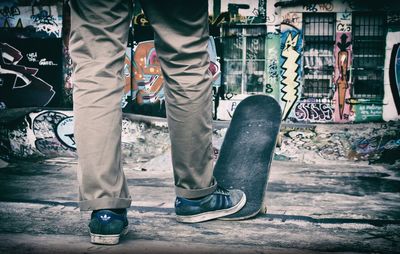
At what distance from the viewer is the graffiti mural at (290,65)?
306 inches

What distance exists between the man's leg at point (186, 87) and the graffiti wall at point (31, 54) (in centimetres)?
681

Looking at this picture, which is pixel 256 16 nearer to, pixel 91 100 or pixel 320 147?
pixel 320 147

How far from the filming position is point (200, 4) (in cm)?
170

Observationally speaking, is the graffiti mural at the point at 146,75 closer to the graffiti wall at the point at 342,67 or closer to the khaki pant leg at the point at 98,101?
the graffiti wall at the point at 342,67

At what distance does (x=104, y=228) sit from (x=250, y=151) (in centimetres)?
108

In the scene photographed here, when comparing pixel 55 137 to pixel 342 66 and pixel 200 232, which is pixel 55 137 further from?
pixel 200 232

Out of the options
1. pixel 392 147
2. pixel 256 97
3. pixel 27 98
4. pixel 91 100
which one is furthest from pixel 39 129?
pixel 91 100

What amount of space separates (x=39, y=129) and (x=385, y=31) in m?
5.72

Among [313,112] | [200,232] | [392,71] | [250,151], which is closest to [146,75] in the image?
[313,112]

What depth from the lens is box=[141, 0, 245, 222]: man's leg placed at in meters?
1.67

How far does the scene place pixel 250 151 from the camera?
7.87ft

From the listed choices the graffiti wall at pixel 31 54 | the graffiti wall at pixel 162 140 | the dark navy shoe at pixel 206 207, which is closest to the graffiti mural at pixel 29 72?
the graffiti wall at pixel 31 54

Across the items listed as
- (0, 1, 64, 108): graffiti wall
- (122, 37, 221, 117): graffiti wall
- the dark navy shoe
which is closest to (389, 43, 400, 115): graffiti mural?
(122, 37, 221, 117): graffiti wall

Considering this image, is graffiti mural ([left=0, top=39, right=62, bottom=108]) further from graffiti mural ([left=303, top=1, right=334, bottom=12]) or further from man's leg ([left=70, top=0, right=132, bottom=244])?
man's leg ([left=70, top=0, right=132, bottom=244])
